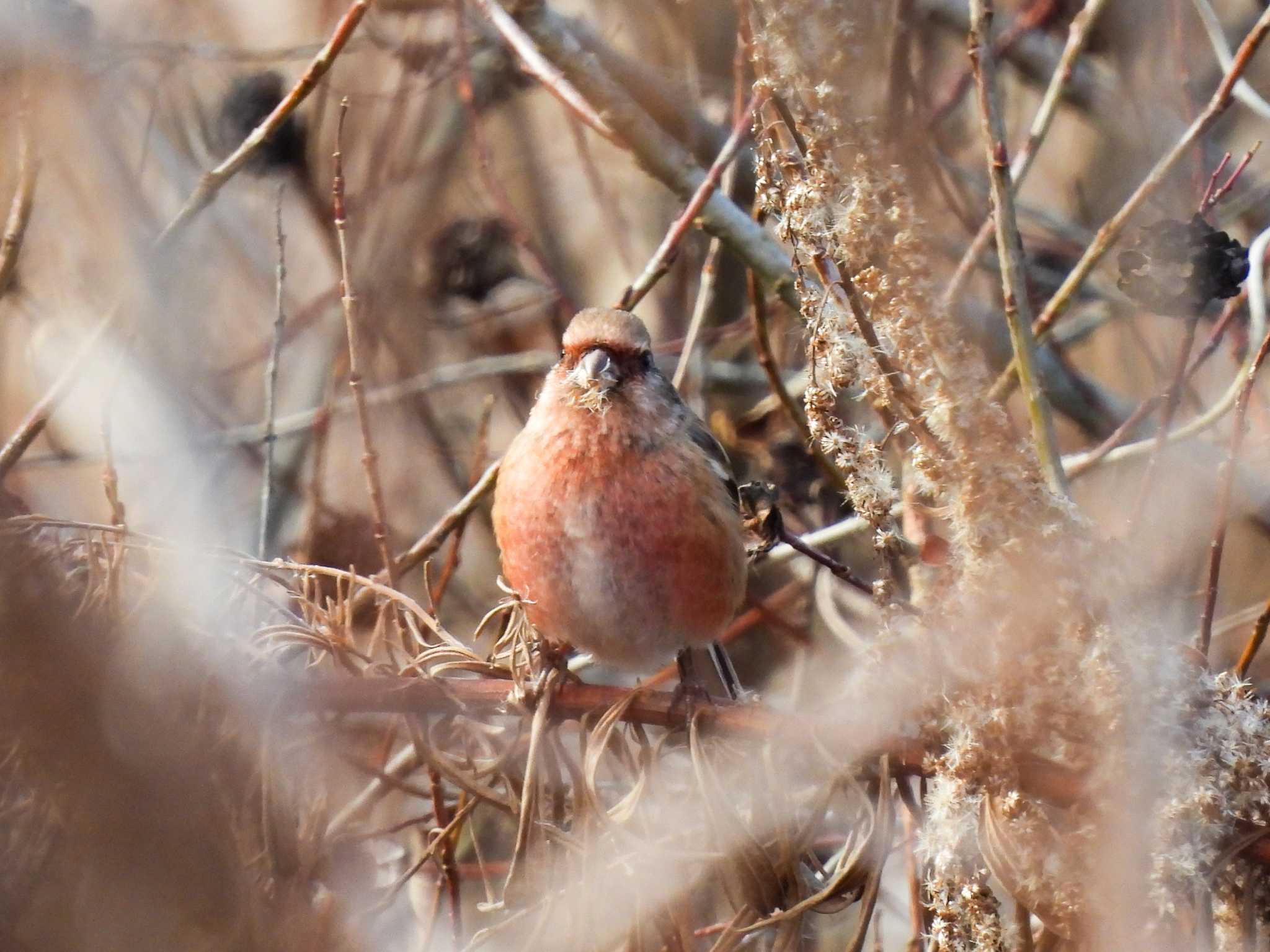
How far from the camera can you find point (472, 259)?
5.17 m

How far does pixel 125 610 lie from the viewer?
184cm

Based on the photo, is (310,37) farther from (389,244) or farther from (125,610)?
(125,610)

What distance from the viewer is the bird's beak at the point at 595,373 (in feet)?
9.92

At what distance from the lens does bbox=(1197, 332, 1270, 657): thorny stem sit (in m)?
2.21

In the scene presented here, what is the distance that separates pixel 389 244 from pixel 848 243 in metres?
3.93

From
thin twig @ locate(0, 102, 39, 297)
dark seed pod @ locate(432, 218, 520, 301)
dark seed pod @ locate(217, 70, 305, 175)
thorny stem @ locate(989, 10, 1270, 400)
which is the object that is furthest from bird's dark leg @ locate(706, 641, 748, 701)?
dark seed pod @ locate(217, 70, 305, 175)

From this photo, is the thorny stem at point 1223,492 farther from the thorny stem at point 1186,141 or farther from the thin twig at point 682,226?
the thin twig at point 682,226

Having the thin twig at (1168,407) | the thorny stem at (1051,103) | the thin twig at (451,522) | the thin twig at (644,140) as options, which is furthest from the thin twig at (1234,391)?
the thin twig at (451,522)

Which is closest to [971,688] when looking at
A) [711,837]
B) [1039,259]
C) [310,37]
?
[711,837]

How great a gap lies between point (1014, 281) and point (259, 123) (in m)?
3.41

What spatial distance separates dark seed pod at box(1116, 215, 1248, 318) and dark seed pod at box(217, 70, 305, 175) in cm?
354

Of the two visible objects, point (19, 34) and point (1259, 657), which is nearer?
point (19, 34)

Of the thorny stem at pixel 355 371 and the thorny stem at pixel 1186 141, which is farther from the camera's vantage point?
the thorny stem at pixel 355 371

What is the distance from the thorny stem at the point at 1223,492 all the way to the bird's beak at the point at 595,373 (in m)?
1.34
